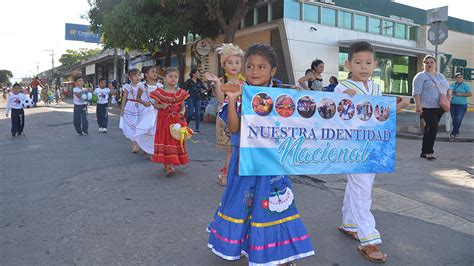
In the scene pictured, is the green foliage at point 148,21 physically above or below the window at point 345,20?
below

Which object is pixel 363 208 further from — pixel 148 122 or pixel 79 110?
pixel 79 110

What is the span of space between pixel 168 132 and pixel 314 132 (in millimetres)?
3570

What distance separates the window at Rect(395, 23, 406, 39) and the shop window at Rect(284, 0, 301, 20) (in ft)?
23.4

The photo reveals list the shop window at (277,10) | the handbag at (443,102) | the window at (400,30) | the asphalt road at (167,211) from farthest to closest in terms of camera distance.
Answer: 1. the window at (400,30)
2. the shop window at (277,10)
3. the handbag at (443,102)
4. the asphalt road at (167,211)

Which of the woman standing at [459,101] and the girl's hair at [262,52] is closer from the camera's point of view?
the girl's hair at [262,52]

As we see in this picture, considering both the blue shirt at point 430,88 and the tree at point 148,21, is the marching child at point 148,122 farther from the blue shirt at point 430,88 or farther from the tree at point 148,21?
the tree at point 148,21

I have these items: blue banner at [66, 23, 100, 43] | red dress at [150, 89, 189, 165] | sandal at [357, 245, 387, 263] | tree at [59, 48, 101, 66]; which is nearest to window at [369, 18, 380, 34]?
red dress at [150, 89, 189, 165]

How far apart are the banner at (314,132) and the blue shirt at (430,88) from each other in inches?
179

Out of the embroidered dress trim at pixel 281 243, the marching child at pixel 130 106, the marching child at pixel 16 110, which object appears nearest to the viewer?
the embroidered dress trim at pixel 281 243

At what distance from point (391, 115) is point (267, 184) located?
1224 mm

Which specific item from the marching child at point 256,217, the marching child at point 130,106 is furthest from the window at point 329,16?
the marching child at point 256,217

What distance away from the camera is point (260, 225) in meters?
2.66

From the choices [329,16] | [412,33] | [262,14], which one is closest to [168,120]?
[262,14]

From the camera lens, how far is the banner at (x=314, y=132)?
2.64 metres
